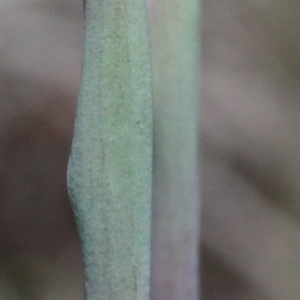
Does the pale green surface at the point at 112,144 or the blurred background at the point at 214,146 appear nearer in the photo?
the pale green surface at the point at 112,144

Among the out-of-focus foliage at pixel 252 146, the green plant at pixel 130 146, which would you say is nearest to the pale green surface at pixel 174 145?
the green plant at pixel 130 146

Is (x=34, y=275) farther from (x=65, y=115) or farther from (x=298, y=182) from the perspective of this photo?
(x=298, y=182)

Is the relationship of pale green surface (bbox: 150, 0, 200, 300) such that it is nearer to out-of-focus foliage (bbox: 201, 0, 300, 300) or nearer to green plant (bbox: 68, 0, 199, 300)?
green plant (bbox: 68, 0, 199, 300)

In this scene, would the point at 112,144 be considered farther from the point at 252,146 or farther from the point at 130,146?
the point at 252,146

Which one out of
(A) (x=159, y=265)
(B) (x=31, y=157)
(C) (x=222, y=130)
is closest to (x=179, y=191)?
(A) (x=159, y=265)

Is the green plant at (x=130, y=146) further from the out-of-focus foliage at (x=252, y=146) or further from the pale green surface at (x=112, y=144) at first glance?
the out-of-focus foliage at (x=252, y=146)

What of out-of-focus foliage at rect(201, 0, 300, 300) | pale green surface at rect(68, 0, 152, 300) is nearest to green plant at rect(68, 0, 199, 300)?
pale green surface at rect(68, 0, 152, 300)
